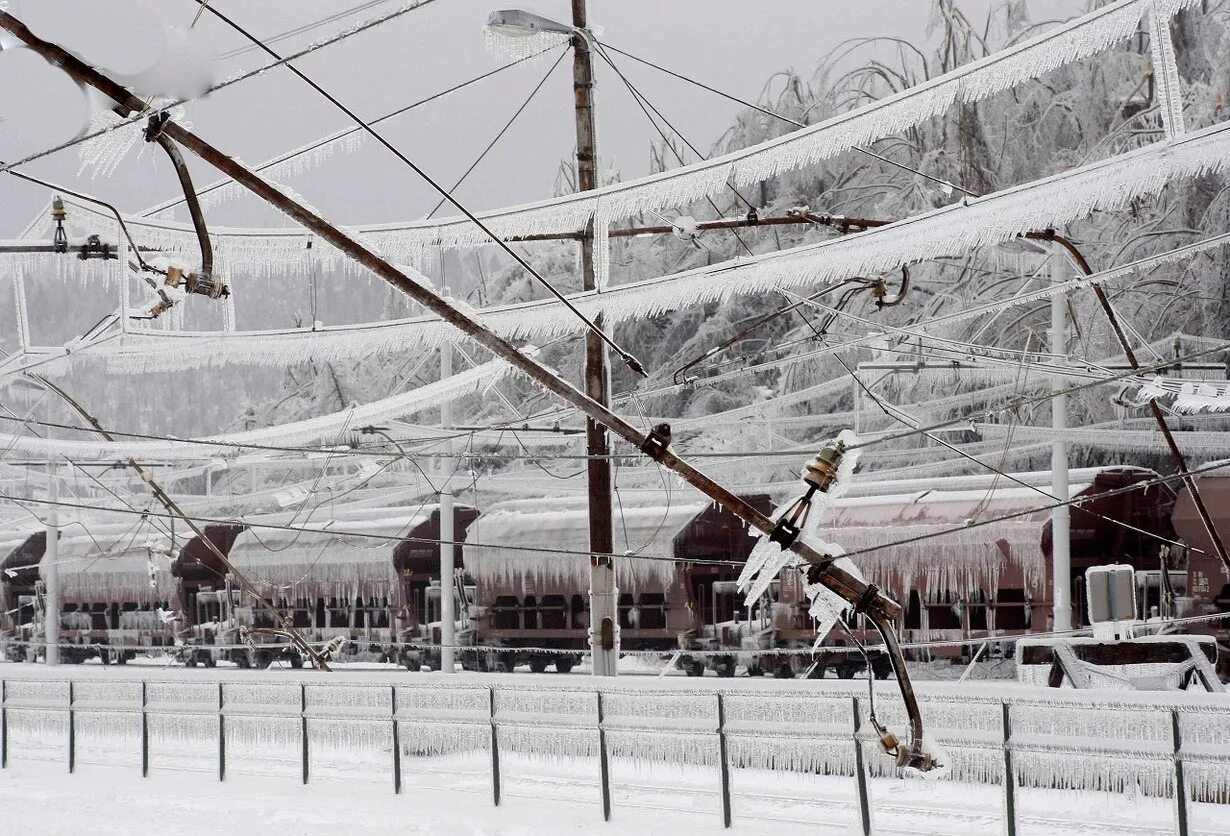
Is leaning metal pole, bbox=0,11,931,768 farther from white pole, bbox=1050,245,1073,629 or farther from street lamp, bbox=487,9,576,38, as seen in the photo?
white pole, bbox=1050,245,1073,629

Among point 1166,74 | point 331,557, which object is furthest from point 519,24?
point 331,557

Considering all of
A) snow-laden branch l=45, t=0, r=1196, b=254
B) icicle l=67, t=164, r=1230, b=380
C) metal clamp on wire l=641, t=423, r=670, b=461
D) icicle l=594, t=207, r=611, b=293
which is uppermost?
snow-laden branch l=45, t=0, r=1196, b=254

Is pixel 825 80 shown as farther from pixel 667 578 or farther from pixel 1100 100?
pixel 667 578

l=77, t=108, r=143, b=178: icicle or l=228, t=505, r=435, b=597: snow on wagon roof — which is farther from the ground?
l=77, t=108, r=143, b=178: icicle

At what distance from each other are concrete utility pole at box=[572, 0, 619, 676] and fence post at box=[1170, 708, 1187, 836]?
19.1 ft

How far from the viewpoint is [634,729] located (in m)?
11.2

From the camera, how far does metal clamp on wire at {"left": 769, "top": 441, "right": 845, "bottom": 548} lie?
5.25m

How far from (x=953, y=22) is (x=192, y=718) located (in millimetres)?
26701

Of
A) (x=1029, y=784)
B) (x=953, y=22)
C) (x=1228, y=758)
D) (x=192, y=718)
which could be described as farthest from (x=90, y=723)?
(x=953, y=22)

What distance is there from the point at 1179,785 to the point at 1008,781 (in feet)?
3.77

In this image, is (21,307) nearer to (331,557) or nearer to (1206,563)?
(1206,563)

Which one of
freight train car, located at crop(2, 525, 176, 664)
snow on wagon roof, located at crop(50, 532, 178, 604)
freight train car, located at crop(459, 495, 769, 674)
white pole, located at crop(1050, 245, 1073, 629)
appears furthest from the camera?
→ freight train car, located at crop(2, 525, 176, 664)

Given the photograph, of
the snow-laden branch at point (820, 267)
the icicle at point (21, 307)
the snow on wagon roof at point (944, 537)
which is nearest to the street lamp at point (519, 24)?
the snow-laden branch at point (820, 267)

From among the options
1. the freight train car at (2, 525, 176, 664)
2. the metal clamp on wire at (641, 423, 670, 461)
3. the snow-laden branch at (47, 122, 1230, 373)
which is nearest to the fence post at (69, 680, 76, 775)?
the snow-laden branch at (47, 122, 1230, 373)
